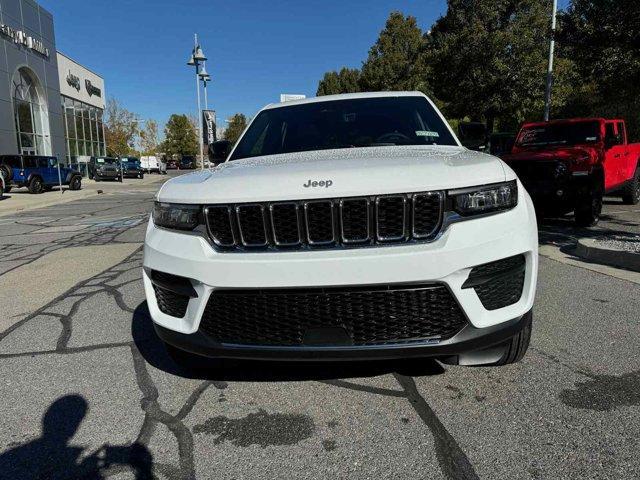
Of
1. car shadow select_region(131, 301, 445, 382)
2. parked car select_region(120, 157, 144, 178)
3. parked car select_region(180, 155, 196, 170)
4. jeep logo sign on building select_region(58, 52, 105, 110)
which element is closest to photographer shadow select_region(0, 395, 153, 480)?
car shadow select_region(131, 301, 445, 382)

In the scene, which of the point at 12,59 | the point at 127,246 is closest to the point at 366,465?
the point at 127,246

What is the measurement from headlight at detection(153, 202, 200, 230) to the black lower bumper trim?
22.1 inches

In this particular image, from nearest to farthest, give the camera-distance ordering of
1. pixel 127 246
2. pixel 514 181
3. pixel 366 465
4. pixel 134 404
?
pixel 366 465 < pixel 514 181 < pixel 134 404 < pixel 127 246

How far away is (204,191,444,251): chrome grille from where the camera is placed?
222 cm

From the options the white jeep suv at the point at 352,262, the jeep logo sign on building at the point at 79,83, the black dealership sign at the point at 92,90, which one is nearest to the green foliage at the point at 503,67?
the white jeep suv at the point at 352,262

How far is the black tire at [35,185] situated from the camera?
21.2 metres

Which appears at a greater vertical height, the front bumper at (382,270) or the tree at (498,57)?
the tree at (498,57)

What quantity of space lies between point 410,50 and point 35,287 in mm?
32593

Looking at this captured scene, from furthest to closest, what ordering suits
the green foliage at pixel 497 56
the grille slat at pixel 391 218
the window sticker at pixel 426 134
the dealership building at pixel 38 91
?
the dealership building at pixel 38 91 → the green foliage at pixel 497 56 → the window sticker at pixel 426 134 → the grille slat at pixel 391 218

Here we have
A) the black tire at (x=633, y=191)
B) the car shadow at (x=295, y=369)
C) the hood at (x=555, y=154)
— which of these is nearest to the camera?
the car shadow at (x=295, y=369)

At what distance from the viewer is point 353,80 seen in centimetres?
5209

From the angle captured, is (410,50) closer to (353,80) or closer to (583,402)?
(353,80)

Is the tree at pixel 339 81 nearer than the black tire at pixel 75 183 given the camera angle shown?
No

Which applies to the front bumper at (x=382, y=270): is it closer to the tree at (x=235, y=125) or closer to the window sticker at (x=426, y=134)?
the window sticker at (x=426, y=134)
